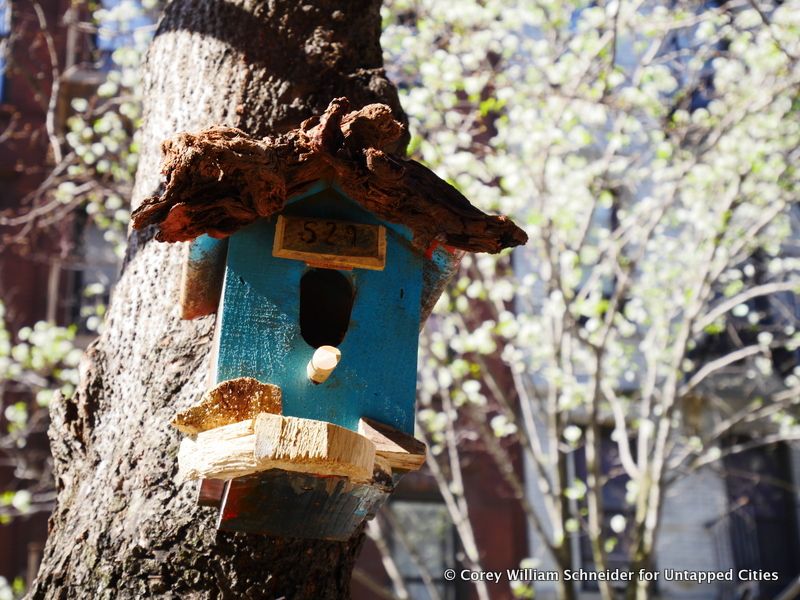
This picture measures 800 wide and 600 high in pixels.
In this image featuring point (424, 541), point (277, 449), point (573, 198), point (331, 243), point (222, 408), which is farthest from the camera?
point (424, 541)

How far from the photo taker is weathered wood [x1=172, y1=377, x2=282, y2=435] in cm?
195

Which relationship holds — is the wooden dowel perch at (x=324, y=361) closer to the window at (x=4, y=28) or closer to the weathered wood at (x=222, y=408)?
the weathered wood at (x=222, y=408)

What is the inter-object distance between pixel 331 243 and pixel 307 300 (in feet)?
0.88

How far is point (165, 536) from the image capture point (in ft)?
7.07

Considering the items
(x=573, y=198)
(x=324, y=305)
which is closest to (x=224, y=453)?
(x=324, y=305)

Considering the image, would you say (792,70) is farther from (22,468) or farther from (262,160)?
(22,468)

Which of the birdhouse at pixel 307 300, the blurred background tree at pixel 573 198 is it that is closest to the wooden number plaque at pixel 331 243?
the birdhouse at pixel 307 300

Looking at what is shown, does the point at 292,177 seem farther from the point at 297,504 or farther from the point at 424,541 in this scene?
the point at 424,541

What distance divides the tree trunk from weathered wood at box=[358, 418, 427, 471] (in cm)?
36

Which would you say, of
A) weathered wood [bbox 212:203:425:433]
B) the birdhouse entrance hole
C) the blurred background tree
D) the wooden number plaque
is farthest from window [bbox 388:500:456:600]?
the wooden number plaque

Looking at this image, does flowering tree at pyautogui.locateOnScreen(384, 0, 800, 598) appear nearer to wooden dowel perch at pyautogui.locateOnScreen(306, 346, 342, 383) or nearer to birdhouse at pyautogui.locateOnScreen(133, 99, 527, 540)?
birdhouse at pyautogui.locateOnScreen(133, 99, 527, 540)

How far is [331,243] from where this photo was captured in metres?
2.22

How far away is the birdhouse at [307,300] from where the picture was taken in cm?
196

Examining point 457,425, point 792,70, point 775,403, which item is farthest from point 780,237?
point 457,425
